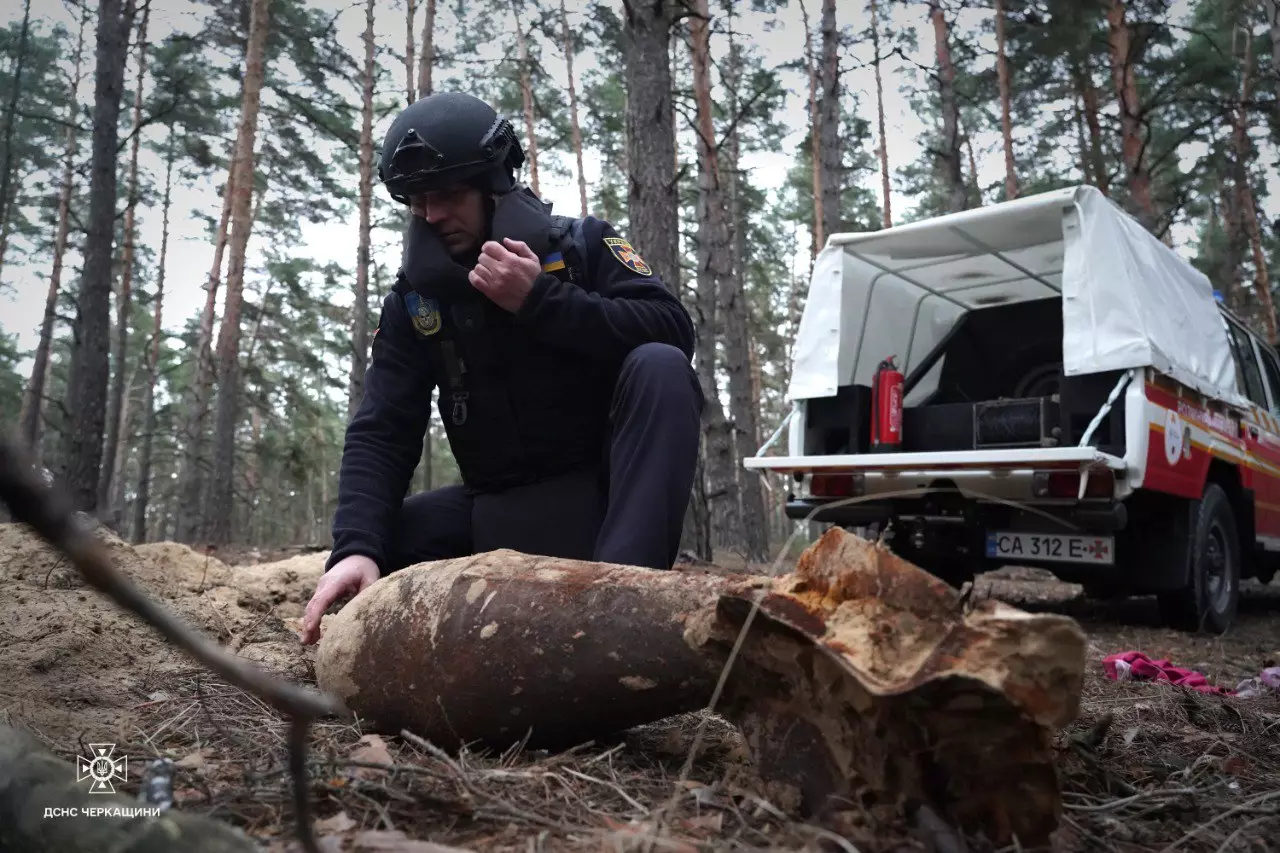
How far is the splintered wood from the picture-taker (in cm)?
102

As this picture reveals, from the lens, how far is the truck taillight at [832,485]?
15.5ft

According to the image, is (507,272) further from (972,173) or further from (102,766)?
(972,173)

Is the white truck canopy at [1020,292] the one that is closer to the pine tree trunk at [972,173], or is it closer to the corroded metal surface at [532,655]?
the corroded metal surface at [532,655]

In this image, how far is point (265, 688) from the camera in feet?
1.77

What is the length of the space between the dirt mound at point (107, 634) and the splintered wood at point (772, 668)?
50 cm

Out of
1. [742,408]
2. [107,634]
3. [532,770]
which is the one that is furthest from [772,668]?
[742,408]

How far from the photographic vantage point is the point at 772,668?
1.22 meters

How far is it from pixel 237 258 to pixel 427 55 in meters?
5.32

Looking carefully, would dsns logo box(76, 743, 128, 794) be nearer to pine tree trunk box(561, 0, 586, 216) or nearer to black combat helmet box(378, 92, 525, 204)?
black combat helmet box(378, 92, 525, 204)

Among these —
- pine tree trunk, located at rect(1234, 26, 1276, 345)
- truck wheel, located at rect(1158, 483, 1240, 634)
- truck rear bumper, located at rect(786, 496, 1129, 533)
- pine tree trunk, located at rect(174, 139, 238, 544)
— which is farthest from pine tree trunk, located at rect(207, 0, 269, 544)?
pine tree trunk, located at rect(1234, 26, 1276, 345)

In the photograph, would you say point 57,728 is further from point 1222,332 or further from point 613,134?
point 613,134

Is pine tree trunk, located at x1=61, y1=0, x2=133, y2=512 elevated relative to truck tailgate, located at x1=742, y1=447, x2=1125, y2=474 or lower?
elevated

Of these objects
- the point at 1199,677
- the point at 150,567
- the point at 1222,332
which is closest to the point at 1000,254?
the point at 1222,332

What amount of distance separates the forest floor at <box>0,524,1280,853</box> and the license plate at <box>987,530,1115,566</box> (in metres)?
1.88
